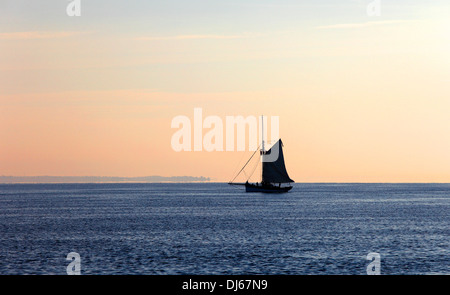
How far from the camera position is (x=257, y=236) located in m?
74.6

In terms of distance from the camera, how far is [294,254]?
57406mm

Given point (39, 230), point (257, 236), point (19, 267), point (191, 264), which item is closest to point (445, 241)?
point (257, 236)

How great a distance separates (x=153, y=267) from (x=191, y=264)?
3509 mm

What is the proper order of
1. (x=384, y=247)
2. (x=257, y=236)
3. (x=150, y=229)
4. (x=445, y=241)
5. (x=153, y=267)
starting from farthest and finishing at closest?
(x=150, y=229) < (x=257, y=236) < (x=445, y=241) < (x=384, y=247) < (x=153, y=267)

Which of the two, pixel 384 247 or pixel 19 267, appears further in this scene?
pixel 384 247
